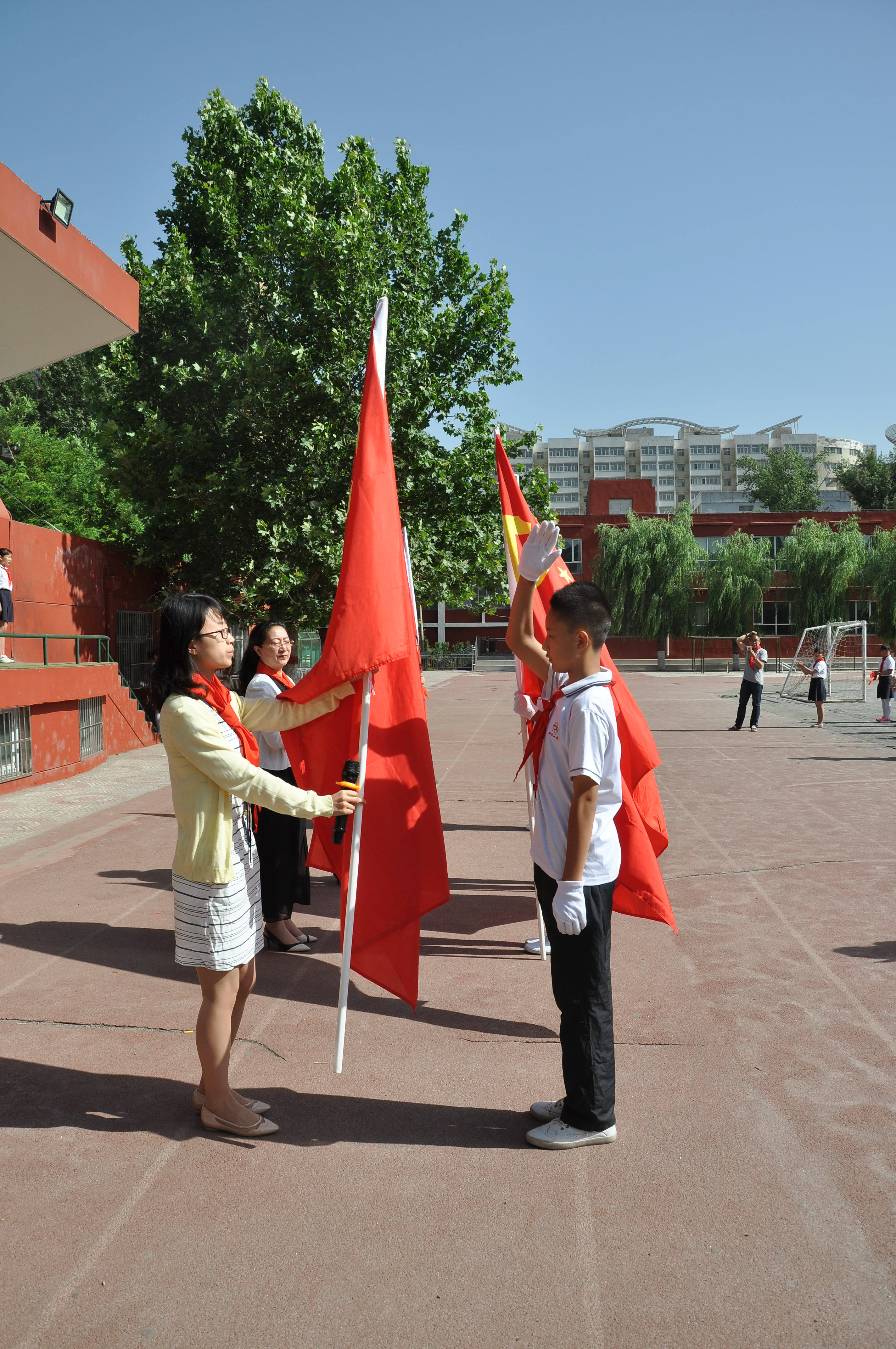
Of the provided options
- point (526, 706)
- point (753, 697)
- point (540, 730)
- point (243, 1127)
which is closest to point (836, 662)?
point (753, 697)

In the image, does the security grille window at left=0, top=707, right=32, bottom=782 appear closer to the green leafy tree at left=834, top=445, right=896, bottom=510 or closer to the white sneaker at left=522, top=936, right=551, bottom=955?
the white sneaker at left=522, top=936, right=551, bottom=955

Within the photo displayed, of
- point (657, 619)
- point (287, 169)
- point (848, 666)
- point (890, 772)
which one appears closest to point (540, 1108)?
point (890, 772)

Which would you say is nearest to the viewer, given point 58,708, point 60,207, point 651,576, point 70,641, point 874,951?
point 874,951

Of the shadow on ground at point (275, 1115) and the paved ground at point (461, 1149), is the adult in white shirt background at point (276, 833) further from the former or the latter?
the shadow on ground at point (275, 1115)

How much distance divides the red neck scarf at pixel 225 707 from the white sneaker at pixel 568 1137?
157cm

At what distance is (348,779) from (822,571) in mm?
52982

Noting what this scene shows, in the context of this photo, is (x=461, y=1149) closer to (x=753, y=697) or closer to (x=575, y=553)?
(x=753, y=697)

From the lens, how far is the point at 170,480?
61.7 ft

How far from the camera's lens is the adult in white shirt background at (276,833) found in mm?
5266

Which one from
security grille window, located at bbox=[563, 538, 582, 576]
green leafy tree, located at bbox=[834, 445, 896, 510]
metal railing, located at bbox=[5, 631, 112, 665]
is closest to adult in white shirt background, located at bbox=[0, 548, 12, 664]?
metal railing, located at bbox=[5, 631, 112, 665]

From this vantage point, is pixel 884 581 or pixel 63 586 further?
pixel 884 581

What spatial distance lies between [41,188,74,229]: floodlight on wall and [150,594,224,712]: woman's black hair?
8.75 metres

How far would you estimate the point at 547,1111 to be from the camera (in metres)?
3.34

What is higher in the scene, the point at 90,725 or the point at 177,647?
the point at 177,647
